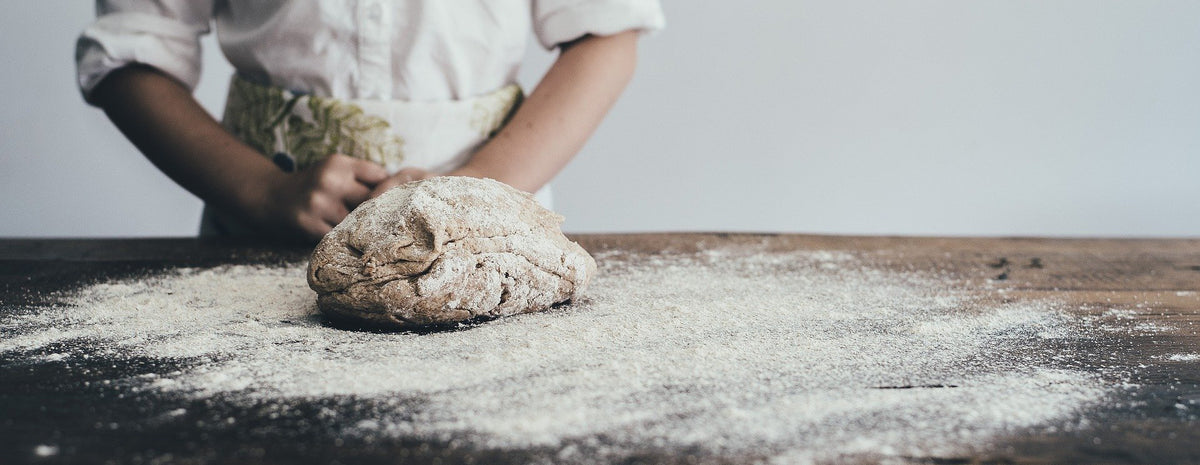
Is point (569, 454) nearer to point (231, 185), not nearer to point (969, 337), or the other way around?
point (969, 337)

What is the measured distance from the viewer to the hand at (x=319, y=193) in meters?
1.10

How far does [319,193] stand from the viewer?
3.61ft

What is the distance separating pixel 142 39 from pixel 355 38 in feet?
1.09

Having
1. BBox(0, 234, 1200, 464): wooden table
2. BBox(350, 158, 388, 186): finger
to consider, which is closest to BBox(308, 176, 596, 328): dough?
BBox(0, 234, 1200, 464): wooden table

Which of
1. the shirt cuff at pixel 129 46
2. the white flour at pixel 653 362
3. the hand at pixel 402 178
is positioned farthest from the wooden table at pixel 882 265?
the shirt cuff at pixel 129 46

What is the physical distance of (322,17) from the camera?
1.21 metres

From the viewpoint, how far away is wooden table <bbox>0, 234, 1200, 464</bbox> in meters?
0.49

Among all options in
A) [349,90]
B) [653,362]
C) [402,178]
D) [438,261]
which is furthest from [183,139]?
[653,362]

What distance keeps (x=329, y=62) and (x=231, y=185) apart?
221 millimetres

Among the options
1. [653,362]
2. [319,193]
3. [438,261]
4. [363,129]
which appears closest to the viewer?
[653,362]

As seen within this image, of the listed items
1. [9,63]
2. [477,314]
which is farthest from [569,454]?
[9,63]

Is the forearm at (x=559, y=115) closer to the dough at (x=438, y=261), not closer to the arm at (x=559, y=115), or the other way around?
the arm at (x=559, y=115)

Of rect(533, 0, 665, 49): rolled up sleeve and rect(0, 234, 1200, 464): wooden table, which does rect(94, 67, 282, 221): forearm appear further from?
rect(533, 0, 665, 49): rolled up sleeve

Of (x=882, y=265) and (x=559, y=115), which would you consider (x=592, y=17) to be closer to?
(x=559, y=115)
